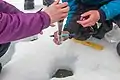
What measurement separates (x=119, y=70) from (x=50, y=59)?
0.28 m

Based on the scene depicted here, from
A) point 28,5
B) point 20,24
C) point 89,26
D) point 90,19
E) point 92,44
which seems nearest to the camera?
point 20,24

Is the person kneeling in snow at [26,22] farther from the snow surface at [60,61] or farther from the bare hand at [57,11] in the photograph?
the snow surface at [60,61]

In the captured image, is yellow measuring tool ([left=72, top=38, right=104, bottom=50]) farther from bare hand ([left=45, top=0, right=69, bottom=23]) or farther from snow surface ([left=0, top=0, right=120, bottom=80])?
bare hand ([left=45, top=0, right=69, bottom=23])

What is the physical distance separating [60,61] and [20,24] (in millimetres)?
330

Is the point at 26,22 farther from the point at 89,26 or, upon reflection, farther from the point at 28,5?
the point at 28,5

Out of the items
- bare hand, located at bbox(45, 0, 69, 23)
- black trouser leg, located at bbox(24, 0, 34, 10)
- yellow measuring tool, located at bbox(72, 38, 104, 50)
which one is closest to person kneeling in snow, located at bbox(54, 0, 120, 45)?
yellow measuring tool, located at bbox(72, 38, 104, 50)

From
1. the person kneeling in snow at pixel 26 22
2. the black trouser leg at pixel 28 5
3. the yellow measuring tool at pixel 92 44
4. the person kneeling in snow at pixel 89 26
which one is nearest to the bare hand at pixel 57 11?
Result: the person kneeling in snow at pixel 26 22

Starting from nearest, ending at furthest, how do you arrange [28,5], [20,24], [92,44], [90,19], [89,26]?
[20,24] → [90,19] → [89,26] → [92,44] → [28,5]

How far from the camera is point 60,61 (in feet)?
3.36

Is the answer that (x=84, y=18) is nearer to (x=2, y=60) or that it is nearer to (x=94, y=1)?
(x=94, y=1)

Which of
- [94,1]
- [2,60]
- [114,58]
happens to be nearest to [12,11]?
[2,60]

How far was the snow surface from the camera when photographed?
37.5 inches

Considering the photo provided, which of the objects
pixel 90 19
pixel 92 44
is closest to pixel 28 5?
pixel 92 44

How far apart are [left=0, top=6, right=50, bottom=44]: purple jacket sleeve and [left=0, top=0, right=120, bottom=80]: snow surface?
0.24m
